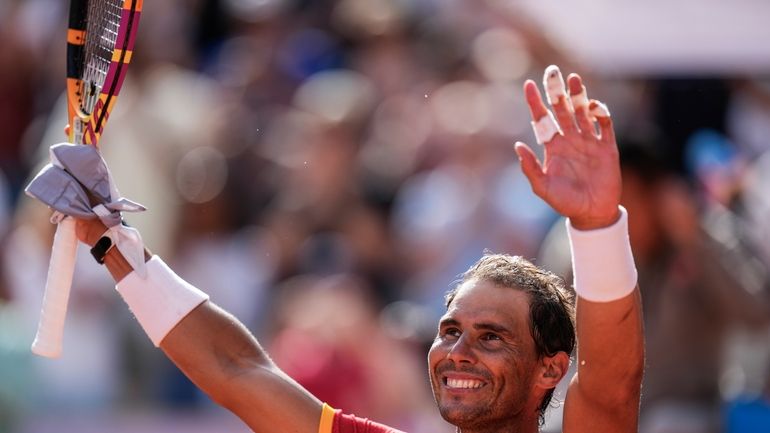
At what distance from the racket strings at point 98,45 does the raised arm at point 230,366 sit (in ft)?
1.48

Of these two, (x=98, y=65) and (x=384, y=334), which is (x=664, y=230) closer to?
(x=384, y=334)

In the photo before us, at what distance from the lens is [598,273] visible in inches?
175

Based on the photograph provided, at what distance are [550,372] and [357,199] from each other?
4.45m

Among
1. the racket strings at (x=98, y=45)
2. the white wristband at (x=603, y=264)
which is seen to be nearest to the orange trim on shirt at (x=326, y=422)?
the white wristband at (x=603, y=264)

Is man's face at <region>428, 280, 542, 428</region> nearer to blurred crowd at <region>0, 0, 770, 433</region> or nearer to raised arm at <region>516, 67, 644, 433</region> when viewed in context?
raised arm at <region>516, 67, 644, 433</region>

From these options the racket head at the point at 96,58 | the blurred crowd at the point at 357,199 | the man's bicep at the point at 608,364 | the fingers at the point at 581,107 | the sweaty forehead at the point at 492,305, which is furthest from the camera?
the blurred crowd at the point at 357,199

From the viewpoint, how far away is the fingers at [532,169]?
14.8 feet

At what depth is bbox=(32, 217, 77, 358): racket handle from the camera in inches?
203

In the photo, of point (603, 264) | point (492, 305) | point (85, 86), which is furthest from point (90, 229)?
point (603, 264)

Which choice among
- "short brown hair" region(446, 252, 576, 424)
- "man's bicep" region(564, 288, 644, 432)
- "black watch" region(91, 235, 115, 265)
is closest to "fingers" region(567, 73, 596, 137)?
"man's bicep" region(564, 288, 644, 432)

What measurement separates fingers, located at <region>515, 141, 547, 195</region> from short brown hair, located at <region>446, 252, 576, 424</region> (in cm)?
57

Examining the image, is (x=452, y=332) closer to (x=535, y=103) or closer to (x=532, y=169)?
(x=532, y=169)

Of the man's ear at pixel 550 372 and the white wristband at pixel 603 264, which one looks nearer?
the white wristband at pixel 603 264

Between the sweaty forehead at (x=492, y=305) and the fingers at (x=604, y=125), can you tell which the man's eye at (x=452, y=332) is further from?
the fingers at (x=604, y=125)
